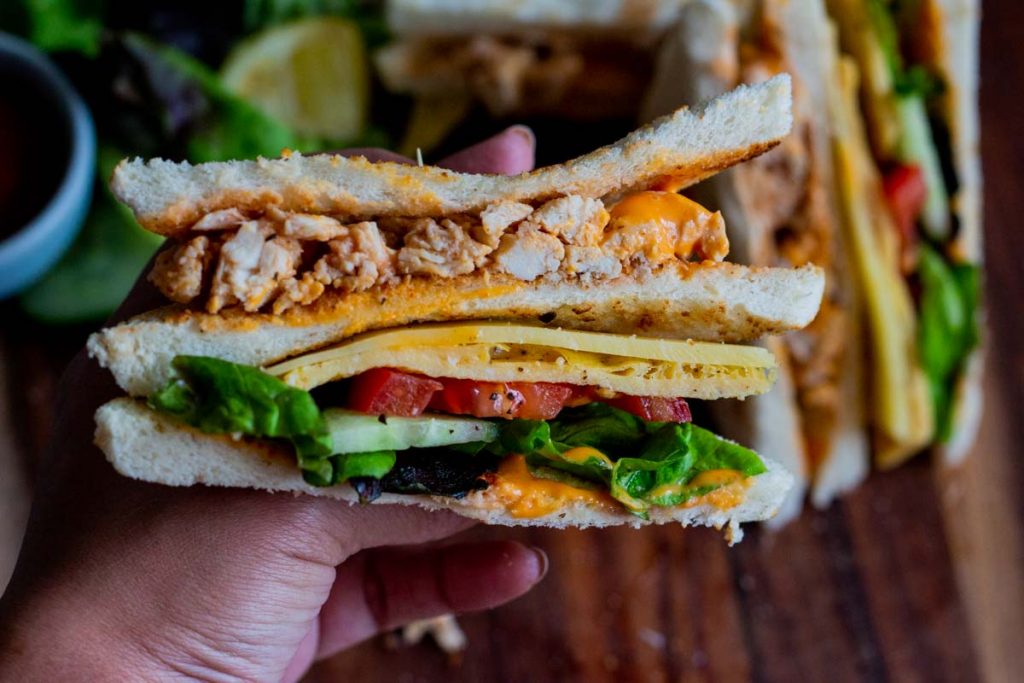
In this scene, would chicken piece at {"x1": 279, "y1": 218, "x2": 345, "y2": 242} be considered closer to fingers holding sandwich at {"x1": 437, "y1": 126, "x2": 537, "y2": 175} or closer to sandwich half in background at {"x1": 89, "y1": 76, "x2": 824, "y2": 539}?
sandwich half in background at {"x1": 89, "y1": 76, "x2": 824, "y2": 539}

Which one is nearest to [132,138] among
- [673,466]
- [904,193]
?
[673,466]

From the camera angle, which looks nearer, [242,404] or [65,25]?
[242,404]

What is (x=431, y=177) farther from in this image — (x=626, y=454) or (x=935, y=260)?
(x=935, y=260)

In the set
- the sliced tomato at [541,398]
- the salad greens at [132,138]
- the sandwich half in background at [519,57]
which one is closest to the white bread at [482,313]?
the sliced tomato at [541,398]

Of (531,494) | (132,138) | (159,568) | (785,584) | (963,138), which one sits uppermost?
(963,138)

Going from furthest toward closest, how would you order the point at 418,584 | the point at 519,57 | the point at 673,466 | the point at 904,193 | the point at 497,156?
1. the point at 904,193
2. the point at 519,57
3. the point at 418,584
4. the point at 497,156
5. the point at 673,466

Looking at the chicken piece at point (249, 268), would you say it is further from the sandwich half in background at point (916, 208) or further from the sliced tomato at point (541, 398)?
the sandwich half in background at point (916, 208)

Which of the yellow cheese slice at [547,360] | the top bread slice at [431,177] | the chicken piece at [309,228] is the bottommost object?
the yellow cheese slice at [547,360]
